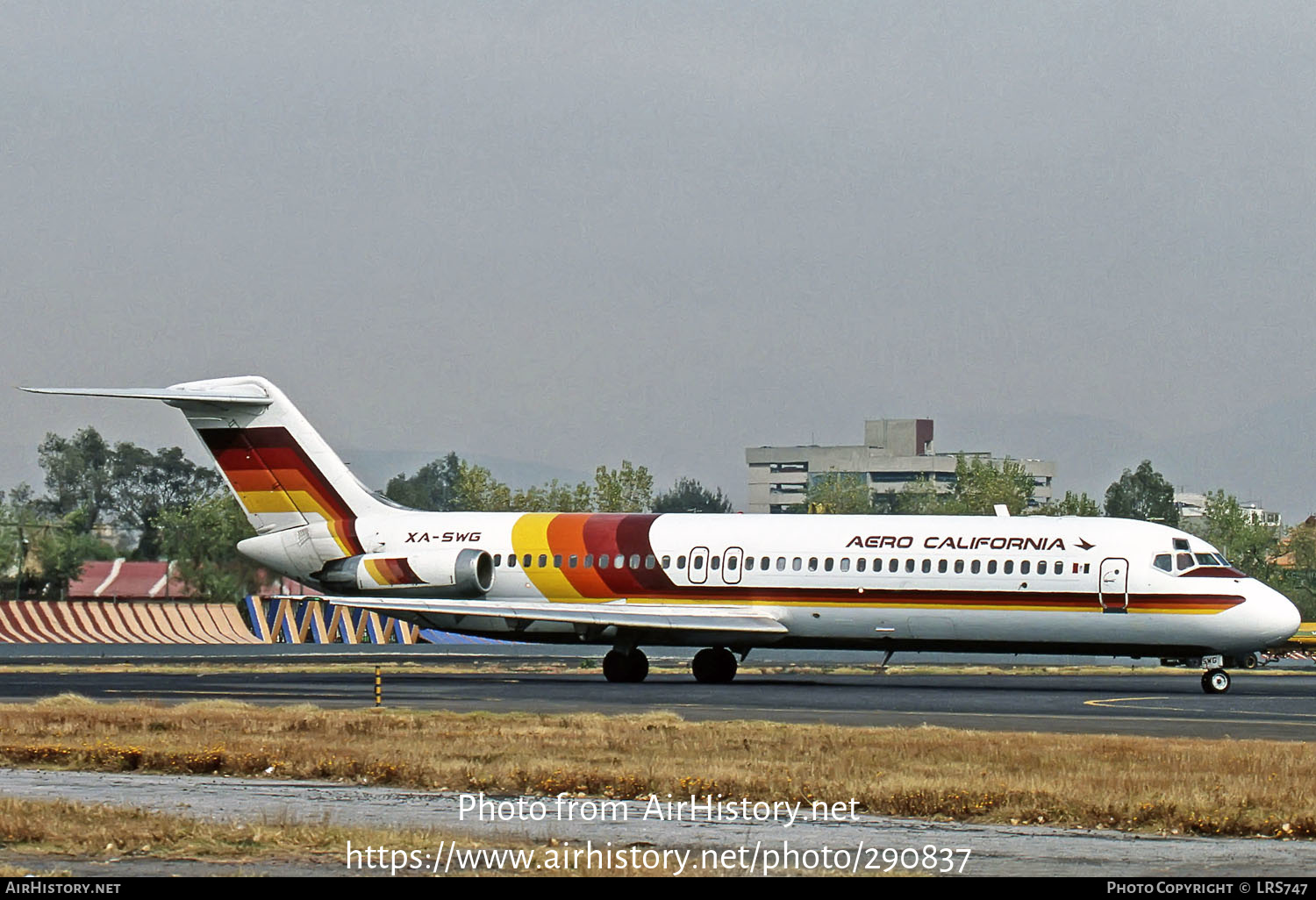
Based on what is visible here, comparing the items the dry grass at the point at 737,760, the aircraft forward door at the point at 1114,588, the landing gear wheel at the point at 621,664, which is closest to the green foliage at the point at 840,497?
the landing gear wheel at the point at 621,664

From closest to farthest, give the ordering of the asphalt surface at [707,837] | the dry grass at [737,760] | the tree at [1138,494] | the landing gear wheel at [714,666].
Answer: the asphalt surface at [707,837], the dry grass at [737,760], the landing gear wheel at [714,666], the tree at [1138,494]

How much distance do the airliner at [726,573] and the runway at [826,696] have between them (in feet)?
3.65

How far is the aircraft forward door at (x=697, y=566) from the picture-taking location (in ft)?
136

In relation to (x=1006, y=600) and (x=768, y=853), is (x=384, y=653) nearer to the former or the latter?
(x=1006, y=600)

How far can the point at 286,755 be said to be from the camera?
2098 cm

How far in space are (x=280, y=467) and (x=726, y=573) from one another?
11.4 m

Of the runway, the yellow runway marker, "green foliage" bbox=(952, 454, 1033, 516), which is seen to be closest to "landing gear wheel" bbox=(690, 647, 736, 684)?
the runway

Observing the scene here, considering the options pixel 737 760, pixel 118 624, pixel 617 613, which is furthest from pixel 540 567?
pixel 118 624

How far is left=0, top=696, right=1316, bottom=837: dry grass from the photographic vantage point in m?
16.7

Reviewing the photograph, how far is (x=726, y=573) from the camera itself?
4109cm

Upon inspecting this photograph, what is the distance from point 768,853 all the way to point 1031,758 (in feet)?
25.9

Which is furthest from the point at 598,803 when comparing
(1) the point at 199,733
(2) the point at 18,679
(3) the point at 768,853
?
(2) the point at 18,679

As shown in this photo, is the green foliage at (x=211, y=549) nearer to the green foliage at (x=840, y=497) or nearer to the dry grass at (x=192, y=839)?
the green foliage at (x=840, y=497)

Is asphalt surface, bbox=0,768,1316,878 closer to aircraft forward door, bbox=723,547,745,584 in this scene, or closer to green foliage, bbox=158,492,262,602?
aircraft forward door, bbox=723,547,745,584
